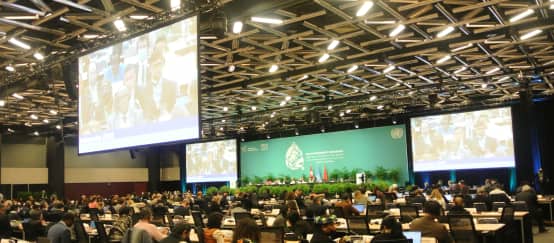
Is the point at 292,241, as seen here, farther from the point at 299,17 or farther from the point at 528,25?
the point at 528,25

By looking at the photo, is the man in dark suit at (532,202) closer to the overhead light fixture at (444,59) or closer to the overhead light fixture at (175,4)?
the overhead light fixture at (444,59)

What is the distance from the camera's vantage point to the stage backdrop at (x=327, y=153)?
94.4ft

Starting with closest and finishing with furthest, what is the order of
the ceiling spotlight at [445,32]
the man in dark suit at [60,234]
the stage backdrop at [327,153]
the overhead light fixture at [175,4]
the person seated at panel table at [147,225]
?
the person seated at panel table at [147,225]
the man in dark suit at [60,234]
the overhead light fixture at [175,4]
the ceiling spotlight at [445,32]
the stage backdrop at [327,153]

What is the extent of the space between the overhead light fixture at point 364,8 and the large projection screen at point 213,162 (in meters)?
21.6

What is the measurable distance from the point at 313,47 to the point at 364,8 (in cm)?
336

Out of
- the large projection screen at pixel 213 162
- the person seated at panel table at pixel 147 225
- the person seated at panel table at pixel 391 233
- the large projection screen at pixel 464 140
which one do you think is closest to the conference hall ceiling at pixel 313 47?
the large projection screen at pixel 464 140

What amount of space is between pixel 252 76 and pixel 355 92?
19.7 ft

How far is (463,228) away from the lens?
741 centimetres

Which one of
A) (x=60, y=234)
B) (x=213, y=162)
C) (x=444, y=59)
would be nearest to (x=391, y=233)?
(x=60, y=234)

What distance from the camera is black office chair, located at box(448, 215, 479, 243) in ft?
24.0

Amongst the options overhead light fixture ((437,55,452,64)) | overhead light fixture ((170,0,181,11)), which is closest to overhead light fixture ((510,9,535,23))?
overhead light fixture ((437,55,452,64))

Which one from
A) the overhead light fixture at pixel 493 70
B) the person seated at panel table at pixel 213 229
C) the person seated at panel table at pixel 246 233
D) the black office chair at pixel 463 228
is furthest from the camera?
the overhead light fixture at pixel 493 70

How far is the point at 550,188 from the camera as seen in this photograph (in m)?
25.1

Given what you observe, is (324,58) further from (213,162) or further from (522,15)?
(213,162)
